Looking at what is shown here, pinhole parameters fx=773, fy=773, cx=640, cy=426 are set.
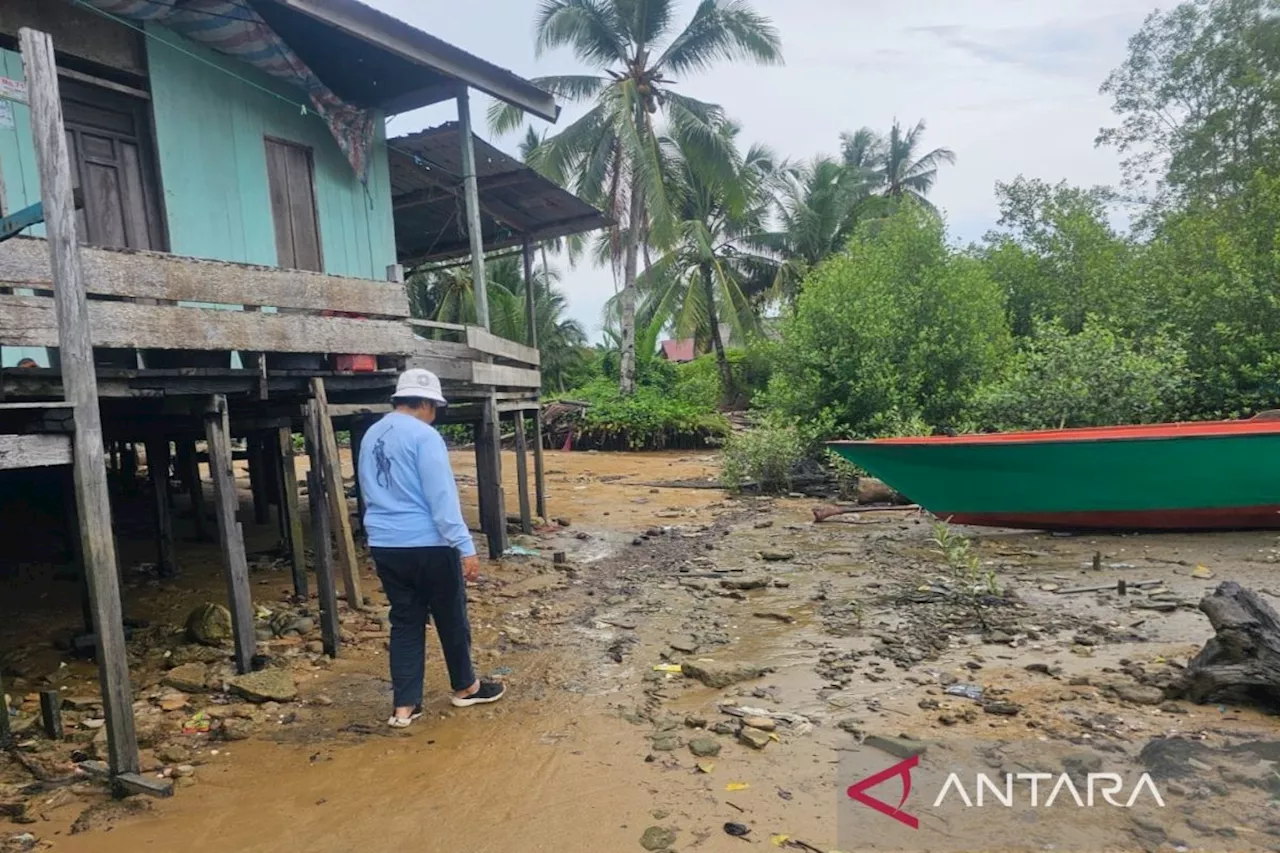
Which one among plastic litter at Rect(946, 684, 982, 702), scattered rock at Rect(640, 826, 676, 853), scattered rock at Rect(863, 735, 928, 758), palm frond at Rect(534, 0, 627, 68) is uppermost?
palm frond at Rect(534, 0, 627, 68)

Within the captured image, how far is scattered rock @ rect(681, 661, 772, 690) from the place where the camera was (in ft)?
15.2

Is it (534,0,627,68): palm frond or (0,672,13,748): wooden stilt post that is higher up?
(534,0,627,68): palm frond

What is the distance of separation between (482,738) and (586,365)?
88.8ft

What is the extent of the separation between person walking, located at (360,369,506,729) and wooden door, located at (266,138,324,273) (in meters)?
3.90

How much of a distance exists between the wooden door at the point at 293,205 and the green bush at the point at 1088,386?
1044 centimetres

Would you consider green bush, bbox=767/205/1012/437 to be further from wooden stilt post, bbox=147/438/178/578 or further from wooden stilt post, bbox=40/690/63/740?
wooden stilt post, bbox=40/690/63/740

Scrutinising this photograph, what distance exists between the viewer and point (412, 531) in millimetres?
4074

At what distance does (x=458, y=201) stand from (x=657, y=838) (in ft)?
29.0

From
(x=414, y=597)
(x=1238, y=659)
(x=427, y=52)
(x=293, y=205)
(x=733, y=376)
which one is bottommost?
(x=1238, y=659)

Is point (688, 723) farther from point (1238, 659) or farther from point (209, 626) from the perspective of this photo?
point (209, 626)

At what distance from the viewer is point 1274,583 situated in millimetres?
6383

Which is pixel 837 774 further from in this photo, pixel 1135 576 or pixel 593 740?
pixel 1135 576

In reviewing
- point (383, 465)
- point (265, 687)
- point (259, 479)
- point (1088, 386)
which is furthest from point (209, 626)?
point (1088, 386)

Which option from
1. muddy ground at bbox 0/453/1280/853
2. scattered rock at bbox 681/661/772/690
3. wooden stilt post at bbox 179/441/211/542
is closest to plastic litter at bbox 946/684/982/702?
muddy ground at bbox 0/453/1280/853
